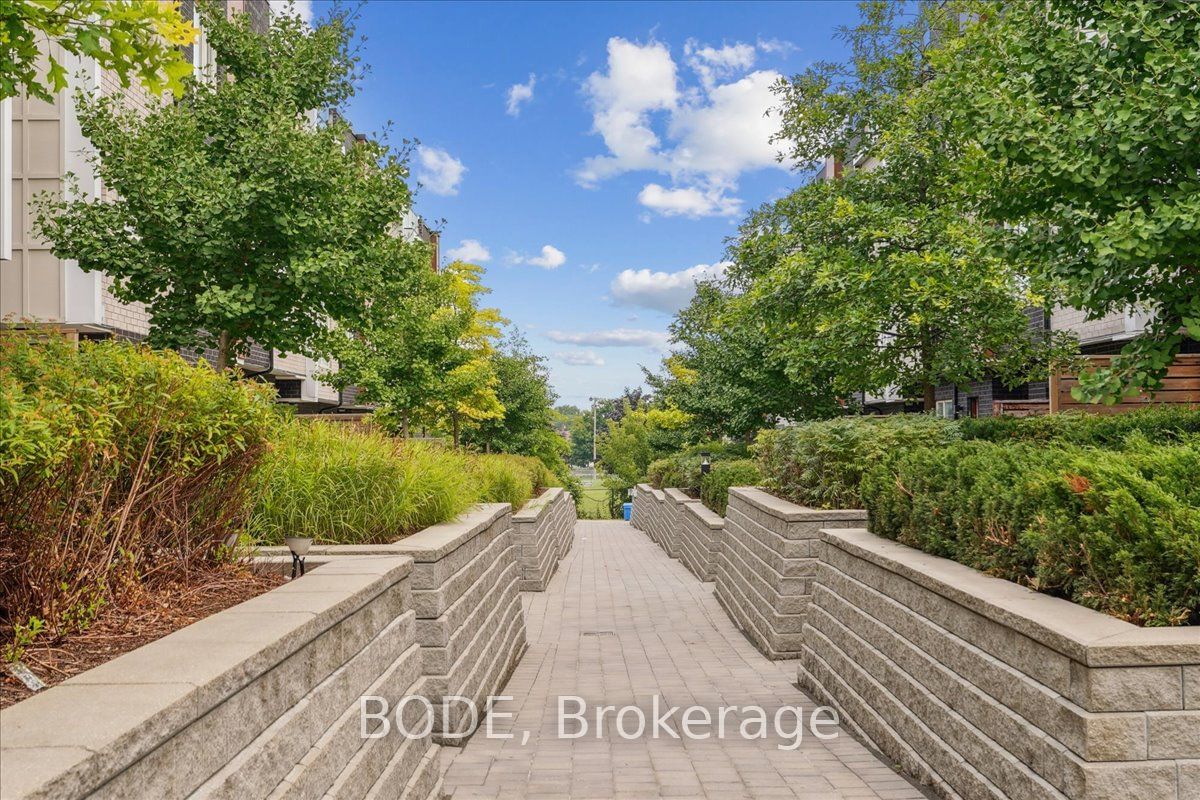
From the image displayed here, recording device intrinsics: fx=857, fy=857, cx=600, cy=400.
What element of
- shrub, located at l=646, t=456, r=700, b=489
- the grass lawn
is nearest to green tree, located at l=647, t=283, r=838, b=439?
shrub, located at l=646, t=456, r=700, b=489

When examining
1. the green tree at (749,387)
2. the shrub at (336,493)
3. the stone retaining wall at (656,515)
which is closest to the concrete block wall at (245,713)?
the shrub at (336,493)

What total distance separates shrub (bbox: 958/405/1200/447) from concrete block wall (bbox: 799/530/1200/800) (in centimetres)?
267

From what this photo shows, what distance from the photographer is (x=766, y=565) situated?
9367mm

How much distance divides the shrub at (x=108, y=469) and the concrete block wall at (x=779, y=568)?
5044 mm

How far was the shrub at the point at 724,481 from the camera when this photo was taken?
14.0 m

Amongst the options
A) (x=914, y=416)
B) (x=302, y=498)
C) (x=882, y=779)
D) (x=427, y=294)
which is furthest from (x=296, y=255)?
(x=427, y=294)

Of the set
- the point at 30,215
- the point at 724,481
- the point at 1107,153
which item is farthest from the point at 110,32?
the point at 724,481

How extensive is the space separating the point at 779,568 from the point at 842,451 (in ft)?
4.53

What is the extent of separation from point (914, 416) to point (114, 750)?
9878 mm

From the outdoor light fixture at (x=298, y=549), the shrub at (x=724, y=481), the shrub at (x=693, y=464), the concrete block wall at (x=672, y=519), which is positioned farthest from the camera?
the shrub at (x=693, y=464)

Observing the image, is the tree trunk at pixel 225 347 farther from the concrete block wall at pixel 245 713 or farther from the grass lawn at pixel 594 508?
the grass lawn at pixel 594 508

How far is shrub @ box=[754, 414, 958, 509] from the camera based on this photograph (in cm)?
880

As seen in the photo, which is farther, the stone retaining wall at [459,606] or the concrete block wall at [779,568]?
the concrete block wall at [779,568]

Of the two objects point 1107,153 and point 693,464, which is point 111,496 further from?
point 693,464
